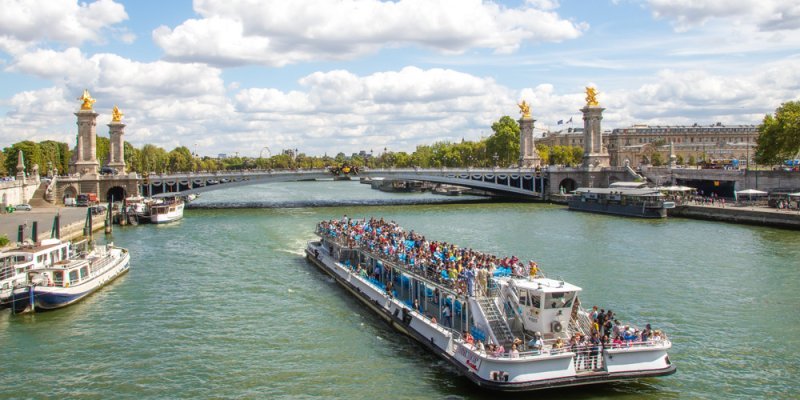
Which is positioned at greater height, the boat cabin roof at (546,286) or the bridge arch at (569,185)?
the bridge arch at (569,185)

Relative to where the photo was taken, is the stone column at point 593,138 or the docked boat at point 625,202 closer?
the docked boat at point 625,202

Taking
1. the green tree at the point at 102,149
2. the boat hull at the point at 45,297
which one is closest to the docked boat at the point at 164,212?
the boat hull at the point at 45,297

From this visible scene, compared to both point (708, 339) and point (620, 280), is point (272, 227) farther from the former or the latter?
point (708, 339)

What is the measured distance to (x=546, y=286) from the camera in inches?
737

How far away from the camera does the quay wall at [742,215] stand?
49.3m

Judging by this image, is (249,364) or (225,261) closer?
(249,364)

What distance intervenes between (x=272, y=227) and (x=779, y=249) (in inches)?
1327

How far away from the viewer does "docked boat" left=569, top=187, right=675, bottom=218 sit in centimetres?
5912

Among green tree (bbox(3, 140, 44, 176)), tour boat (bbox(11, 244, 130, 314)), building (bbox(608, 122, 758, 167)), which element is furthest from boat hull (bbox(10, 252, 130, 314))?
building (bbox(608, 122, 758, 167))

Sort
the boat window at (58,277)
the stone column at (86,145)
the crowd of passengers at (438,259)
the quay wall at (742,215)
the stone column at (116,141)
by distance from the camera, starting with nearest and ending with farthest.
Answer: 1. the crowd of passengers at (438,259)
2. the boat window at (58,277)
3. the quay wall at (742,215)
4. the stone column at (86,145)
5. the stone column at (116,141)

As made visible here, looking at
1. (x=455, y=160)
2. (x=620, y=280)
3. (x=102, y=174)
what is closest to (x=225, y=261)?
(x=620, y=280)

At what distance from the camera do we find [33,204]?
6594cm

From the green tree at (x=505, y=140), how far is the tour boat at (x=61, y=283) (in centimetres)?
8504

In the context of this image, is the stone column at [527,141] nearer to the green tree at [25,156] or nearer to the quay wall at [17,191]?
the quay wall at [17,191]
